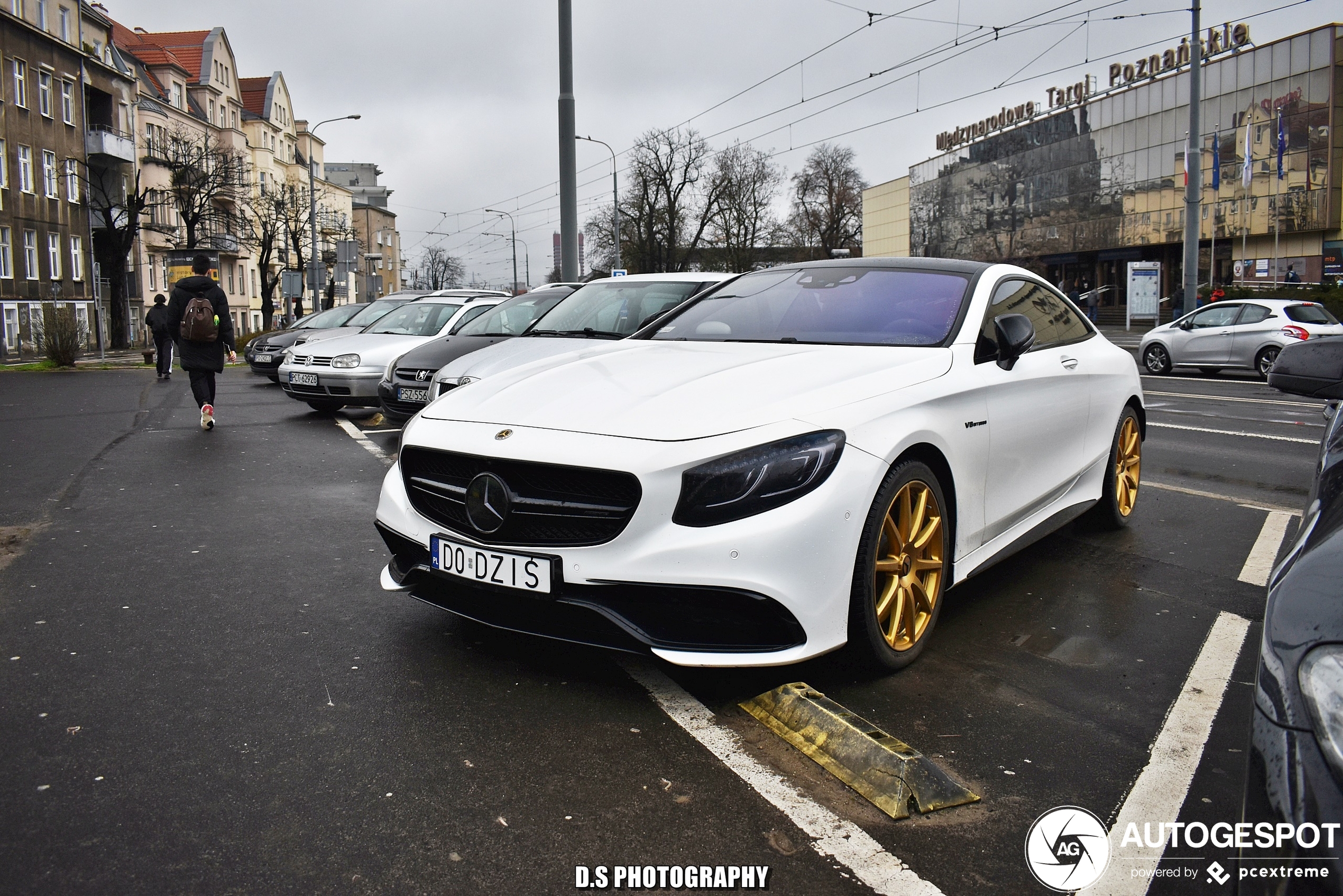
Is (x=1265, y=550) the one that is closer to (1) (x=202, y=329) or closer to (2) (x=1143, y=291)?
(1) (x=202, y=329)

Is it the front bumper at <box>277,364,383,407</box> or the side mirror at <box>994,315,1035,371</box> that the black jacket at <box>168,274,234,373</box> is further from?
the side mirror at <box>994,315,1035,371</box>

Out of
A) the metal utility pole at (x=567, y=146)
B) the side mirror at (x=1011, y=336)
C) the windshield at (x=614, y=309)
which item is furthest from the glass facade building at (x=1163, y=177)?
the side mirror at (x=1011, y=336)

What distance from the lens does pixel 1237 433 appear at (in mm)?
10562

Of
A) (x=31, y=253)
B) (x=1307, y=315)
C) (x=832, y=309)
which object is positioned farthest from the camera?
(x=31, y=253)

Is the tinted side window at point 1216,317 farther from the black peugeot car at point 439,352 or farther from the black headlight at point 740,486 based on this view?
the black headlight at point 740,486

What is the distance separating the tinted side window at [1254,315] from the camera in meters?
19.2

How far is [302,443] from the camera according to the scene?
417 inches

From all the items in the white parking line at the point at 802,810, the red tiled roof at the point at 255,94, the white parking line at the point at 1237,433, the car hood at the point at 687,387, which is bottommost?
the white parking line at the point at 802,810

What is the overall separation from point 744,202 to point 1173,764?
6451 centimetres

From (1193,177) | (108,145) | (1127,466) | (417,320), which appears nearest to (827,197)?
(108,145)

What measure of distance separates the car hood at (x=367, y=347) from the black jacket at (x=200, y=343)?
1.28 m

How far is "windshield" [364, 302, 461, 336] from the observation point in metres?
14.0

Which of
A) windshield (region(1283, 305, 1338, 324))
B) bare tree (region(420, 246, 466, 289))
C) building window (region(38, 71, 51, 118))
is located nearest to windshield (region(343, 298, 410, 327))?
windshield (region(1283, 305, 1338, 324))

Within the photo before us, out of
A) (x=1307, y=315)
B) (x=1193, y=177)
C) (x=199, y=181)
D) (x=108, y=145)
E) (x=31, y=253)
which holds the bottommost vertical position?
(x=1307, y=315)
